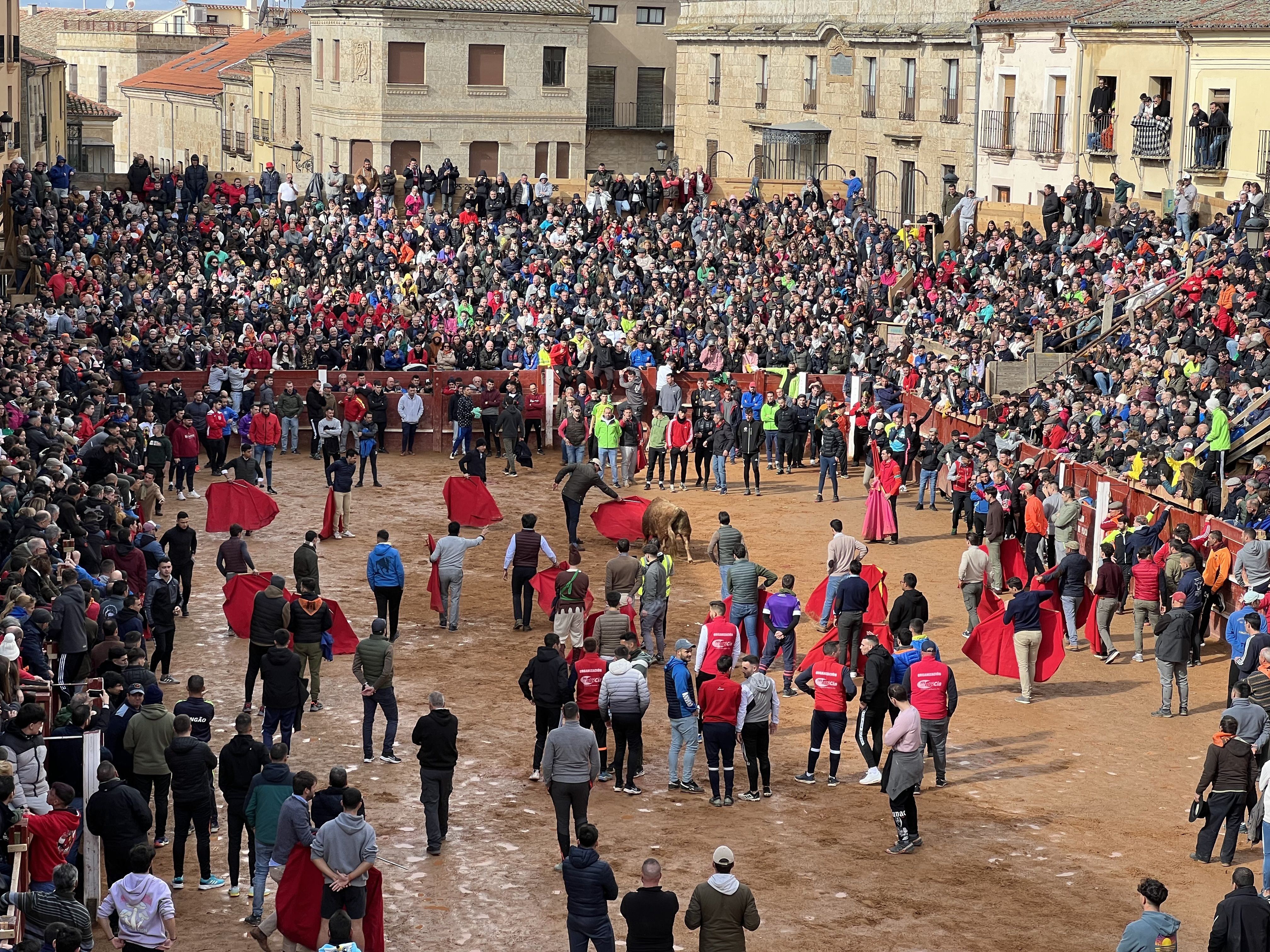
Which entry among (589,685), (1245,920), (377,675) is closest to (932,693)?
(589,685)

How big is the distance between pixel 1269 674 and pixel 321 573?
13.4 meters

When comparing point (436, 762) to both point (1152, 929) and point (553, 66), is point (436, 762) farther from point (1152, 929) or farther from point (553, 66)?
point (553, 66)

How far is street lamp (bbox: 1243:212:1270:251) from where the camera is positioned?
34.2 metres

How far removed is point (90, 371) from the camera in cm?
3038

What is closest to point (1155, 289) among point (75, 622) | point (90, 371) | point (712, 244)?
point (712, 244)

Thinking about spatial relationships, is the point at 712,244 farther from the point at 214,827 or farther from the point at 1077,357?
the point at 214,827

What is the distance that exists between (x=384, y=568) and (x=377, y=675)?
4.28 meters

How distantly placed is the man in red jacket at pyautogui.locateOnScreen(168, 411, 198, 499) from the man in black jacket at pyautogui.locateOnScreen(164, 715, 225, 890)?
48.7 feet

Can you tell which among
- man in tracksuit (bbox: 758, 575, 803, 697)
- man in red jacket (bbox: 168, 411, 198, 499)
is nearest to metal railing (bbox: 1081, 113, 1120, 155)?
man in red jacket (bbox: 168, 411, 198, 499)

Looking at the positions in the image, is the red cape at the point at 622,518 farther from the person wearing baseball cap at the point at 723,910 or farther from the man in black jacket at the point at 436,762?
the person wearing baseball cap at the point at 723,910

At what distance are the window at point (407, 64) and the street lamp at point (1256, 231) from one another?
36.0 meters

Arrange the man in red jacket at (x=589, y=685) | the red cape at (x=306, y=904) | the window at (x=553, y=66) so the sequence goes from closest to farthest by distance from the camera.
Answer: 1. the red cape at (x=306, y=904)
2. the man in red jacket at (x=589, y=685)
3. the window at (x=553, y=66)

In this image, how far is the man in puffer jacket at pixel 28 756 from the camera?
13.9 metres

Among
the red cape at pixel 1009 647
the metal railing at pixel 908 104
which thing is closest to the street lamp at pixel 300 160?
the metal railing at pixel 908 104
